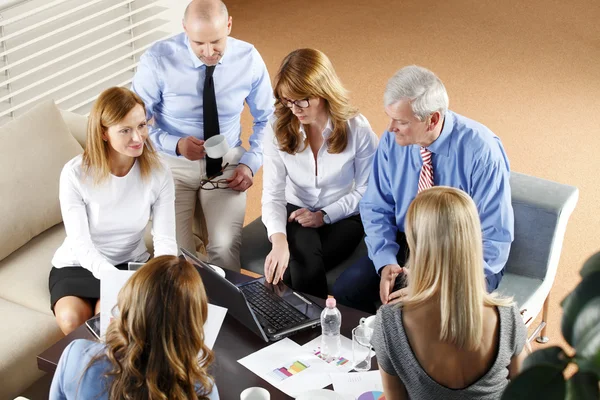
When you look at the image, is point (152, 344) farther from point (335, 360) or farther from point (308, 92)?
point (308, 92)

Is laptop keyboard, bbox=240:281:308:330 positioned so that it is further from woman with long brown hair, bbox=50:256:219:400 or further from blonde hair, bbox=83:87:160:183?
blonde hair, bbox=83:87:160:183

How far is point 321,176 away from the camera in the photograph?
295cm

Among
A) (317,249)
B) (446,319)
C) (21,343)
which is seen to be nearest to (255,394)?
(446,319)

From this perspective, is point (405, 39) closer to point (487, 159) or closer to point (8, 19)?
point (8, 19)

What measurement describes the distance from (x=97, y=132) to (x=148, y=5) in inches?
80.1

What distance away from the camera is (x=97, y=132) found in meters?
2.59

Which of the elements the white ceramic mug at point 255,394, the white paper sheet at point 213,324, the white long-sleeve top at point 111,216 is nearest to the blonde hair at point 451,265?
the white ceramic mug at point 255,394

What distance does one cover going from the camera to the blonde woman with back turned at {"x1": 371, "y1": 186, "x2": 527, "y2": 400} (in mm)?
1639

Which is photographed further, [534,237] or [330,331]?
[534,237]

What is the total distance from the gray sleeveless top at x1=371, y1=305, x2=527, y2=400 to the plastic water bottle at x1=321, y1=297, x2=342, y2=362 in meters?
0.35

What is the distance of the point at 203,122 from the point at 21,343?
119 centimetres

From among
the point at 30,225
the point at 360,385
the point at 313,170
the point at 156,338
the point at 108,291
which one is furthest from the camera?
the point at 30,225

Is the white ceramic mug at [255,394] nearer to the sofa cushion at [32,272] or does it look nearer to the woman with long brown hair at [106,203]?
the woman with long brown hair at [106,203]

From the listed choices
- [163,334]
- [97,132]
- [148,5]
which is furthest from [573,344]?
[148,5]
